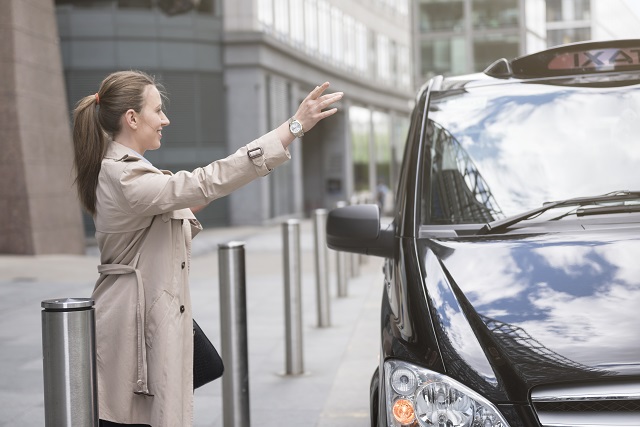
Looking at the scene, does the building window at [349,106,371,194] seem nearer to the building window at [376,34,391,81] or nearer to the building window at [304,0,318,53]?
the building window at [376,34,391,81]

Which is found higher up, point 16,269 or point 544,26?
point 544,26

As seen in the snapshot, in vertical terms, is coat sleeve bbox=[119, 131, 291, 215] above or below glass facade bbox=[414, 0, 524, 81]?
below

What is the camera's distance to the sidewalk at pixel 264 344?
5934 mm

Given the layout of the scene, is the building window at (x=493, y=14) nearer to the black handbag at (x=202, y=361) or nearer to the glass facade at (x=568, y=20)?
the glass facade at (x=568, y=20)

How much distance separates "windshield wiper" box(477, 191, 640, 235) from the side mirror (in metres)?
0.44

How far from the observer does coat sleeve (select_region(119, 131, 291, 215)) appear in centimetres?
308

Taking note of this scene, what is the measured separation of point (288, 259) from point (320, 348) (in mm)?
1230

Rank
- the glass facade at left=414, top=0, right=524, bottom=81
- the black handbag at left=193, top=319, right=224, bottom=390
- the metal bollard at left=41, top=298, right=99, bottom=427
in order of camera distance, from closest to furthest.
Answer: the metal bollard at left=41, top=298, right=99, bottom=427
the black handbag at left=193, top=319, right=224, bottom=390
the glass facade at left=414, top=0, right=524, bottom=81

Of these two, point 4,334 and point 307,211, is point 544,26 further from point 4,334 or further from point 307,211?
point 4,334

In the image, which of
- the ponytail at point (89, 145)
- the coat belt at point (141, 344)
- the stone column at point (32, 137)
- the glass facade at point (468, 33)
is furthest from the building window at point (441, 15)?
the coat belt at point (141, 344)

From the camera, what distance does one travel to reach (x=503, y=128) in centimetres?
389

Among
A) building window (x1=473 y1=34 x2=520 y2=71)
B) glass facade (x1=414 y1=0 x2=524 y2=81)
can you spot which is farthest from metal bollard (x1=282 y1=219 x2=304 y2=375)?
building window (x1=473 y1=34 x2=520 y2=71)

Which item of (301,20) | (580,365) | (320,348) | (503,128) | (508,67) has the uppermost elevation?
(301,20)

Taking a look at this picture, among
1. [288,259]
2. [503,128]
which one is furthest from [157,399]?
[288,259]
